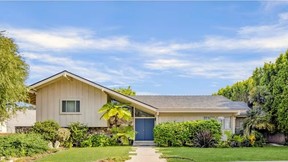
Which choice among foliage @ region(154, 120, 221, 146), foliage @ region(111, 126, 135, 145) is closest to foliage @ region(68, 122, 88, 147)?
foliage @ region(111, 126, 135, 145)

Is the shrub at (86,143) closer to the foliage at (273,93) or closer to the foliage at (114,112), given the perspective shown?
the foliage at (114,112)

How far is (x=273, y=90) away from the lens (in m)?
26.9

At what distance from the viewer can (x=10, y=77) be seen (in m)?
18.4

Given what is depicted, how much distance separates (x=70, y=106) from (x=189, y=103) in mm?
8029

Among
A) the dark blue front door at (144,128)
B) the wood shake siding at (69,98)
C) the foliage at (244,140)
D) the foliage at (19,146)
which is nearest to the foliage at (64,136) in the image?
the wood shake siding at (69,98)

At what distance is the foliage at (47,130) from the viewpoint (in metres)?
23.3

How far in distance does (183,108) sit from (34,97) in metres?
10.3

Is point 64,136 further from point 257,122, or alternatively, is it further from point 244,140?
point 257,122

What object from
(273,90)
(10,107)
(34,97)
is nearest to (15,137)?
(10,107)

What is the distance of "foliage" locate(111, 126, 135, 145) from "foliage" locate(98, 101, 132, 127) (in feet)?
2.08

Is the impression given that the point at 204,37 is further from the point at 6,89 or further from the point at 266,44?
the point at 6,89

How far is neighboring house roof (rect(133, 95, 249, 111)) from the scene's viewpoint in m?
26.0

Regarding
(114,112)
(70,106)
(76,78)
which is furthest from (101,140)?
(76,78)

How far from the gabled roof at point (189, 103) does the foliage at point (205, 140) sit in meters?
2.62
